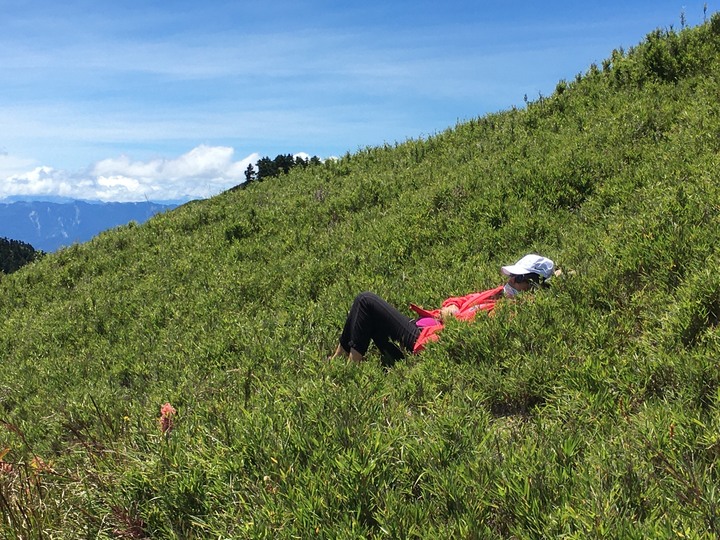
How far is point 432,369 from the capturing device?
4539 mm

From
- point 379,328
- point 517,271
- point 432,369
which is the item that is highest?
point 517,271

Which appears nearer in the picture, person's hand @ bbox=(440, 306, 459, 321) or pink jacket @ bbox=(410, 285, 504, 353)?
pink jacket @ bbox=(410, 285, 504, 353)

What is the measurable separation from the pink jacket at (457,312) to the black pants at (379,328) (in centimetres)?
17

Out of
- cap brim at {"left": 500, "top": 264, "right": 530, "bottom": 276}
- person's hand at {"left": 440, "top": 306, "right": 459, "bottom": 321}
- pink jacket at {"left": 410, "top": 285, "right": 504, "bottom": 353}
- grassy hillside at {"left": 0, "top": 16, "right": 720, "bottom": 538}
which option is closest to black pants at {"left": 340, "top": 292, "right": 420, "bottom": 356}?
pink jacket at {"left": 410, "top": 285, "right": 504, "bottom": 353}

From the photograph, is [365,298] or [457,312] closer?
[457,312]

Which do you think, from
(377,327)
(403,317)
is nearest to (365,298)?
(377,327)

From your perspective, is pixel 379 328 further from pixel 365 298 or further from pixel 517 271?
pixel 517 271

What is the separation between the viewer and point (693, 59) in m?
11.4

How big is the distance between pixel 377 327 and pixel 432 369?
135 centimetres

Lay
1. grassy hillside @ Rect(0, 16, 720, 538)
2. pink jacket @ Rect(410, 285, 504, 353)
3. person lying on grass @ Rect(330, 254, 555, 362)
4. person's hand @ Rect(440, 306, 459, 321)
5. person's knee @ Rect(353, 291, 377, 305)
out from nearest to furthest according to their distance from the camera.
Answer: grassy hillside @ Rect(0, 16, 720, 538), pink jacket @ Rect(410, 285, 504, 353), person's hand @ Rect(440, 306, 459, 321), person lying on grass @ Rect(330, 254, 555, 362), person's knee @ Rect(353, 291, 377, 305)

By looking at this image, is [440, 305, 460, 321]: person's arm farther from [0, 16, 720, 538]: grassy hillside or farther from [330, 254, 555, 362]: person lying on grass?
[0, 16, 720, 538]: grassy hillside

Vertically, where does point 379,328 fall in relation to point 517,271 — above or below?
below

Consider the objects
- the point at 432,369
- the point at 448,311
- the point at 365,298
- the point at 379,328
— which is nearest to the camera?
the point at 432,369

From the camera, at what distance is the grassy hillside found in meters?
2.59
